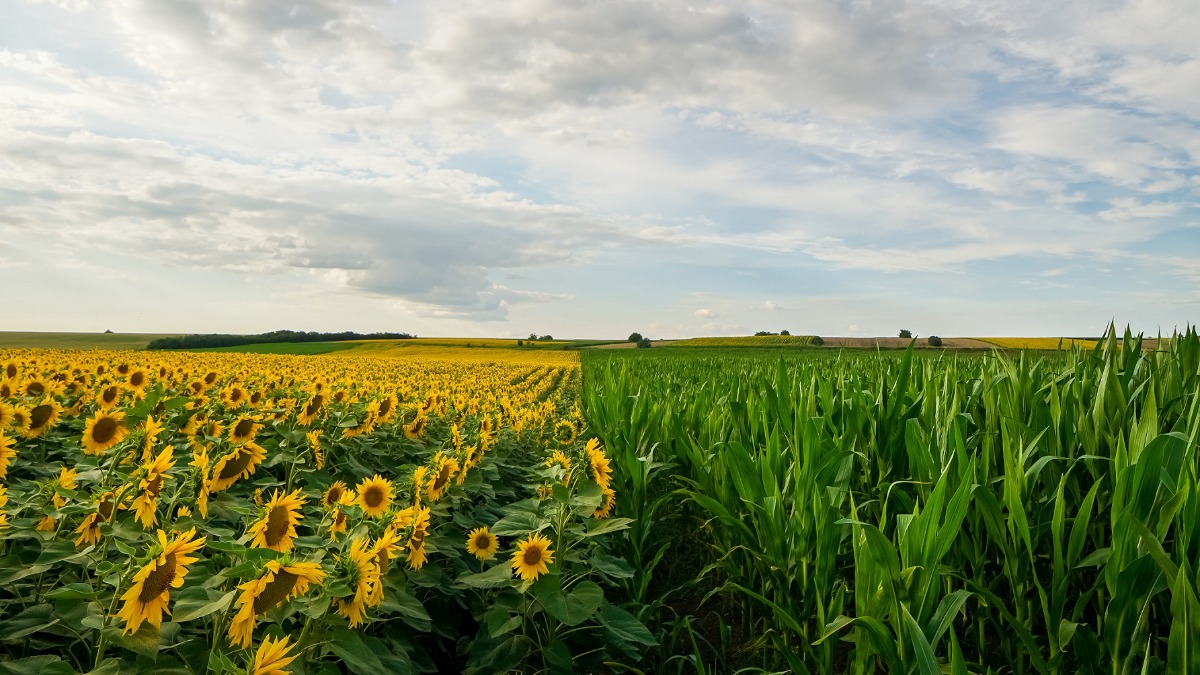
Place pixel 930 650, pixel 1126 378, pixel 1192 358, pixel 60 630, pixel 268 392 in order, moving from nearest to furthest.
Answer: pixel 930 650 < pixel 60 630 < pixel 1126 378 < pixel 1192 358 < pixel 268 392

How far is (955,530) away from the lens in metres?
2.06

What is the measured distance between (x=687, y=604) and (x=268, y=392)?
11.0ft

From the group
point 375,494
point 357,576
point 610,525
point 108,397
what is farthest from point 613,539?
point 108,397

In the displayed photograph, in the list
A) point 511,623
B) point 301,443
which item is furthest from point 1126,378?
point 301,443

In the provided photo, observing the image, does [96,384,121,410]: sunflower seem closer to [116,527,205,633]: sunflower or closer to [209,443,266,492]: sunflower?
[209,443,266,492]: sunflower

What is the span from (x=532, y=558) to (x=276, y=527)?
2.95 ft

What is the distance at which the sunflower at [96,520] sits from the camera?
2140mm

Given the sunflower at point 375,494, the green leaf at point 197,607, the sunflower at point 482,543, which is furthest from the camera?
the sunflower at point 482,543

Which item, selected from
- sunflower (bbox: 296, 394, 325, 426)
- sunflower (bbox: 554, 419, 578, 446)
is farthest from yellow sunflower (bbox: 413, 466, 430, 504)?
sunflower (bbox: 554, 419, 578, 446)

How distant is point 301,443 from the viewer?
3629 millimetres

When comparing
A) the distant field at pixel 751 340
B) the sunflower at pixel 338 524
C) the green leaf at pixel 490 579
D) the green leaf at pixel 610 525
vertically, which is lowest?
the green leaf at pixel 490 579

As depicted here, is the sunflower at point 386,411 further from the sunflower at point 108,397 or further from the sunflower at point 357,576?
the sunflower at point 357,576

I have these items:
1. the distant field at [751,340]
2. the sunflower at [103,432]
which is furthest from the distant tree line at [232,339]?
the sunflower at [103,432]

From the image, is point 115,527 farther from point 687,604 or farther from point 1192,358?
point 1192,358
